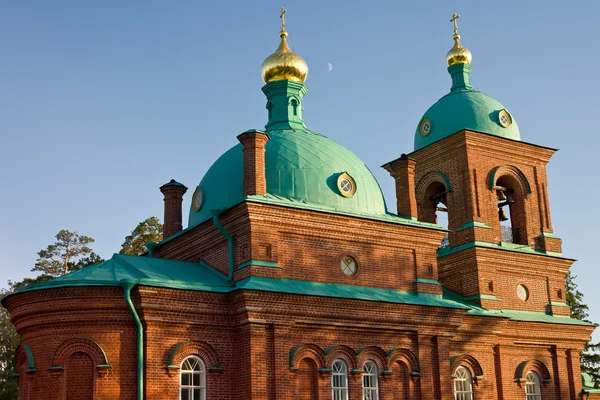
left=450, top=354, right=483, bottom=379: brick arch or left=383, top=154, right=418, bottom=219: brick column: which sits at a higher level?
left=383, top=154, right=418, bottom=219: brick column

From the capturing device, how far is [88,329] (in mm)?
14539

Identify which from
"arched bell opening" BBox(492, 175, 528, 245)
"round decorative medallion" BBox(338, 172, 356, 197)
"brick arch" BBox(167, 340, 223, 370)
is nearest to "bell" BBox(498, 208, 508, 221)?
"arched bell opening" BBox(492, 175, 528, 245)

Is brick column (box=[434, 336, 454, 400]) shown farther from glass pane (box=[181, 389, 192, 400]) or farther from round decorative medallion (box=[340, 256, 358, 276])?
glass pane (box=[181, 389, 192, 400])

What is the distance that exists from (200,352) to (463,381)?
635 centimetres

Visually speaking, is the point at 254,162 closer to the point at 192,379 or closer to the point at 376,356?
the point at 192,379

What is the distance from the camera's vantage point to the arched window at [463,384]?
1805 cm

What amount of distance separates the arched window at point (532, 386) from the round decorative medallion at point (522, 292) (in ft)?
5.99

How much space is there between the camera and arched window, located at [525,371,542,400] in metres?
19.6

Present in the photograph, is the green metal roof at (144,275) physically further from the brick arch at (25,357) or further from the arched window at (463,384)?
the arched window at (463,384)

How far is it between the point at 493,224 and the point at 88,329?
35.0 ft

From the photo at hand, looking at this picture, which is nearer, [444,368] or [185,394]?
[185,394]

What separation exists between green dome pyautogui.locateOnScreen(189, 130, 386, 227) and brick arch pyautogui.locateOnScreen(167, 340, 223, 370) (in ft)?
10.0

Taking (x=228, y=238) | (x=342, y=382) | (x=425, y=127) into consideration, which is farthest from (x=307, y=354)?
(x=425, y=127)

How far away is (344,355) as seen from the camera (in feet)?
53.2
